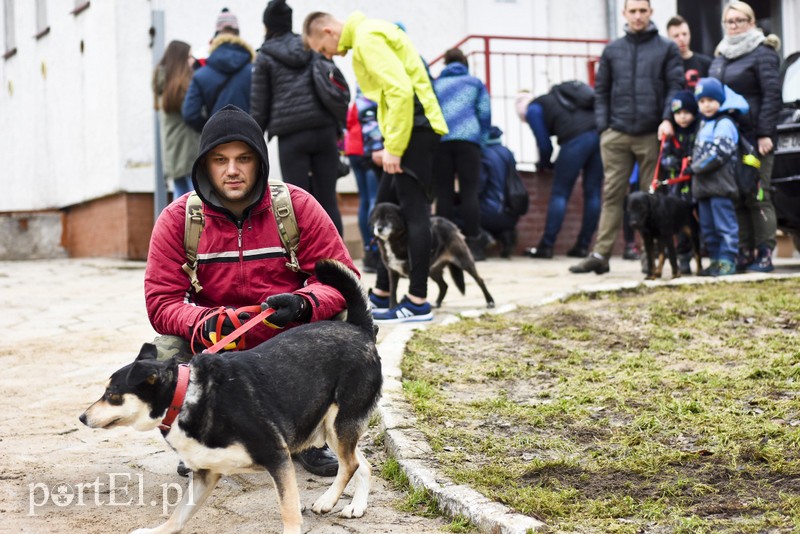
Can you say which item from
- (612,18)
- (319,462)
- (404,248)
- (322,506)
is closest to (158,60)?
(404,248)

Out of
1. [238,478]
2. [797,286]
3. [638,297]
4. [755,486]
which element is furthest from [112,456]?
[797,286]

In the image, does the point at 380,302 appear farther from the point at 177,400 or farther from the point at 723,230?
the point at 177,400

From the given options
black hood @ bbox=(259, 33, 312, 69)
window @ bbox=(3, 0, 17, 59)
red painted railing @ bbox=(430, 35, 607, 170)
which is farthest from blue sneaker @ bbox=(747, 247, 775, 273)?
window @ bbox=(3, 0, 17, 59)

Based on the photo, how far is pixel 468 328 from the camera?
7.27m

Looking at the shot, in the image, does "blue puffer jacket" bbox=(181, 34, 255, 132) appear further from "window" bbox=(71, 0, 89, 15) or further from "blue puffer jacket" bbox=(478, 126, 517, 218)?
"window" bbox=(71, 0, 89, 15)

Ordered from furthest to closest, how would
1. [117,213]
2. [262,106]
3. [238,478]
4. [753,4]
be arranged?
[753,4] → [117,213] → [262,106] → [238,478]

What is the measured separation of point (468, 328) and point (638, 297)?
180 centimetres

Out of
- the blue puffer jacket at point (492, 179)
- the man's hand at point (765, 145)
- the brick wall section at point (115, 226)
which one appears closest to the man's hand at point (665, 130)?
the man's hand at point (765, 145)

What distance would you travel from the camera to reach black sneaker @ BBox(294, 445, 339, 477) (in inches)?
173

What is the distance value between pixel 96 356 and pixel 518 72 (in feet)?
34.1

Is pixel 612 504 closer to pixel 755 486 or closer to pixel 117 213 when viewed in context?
pixel 755 486

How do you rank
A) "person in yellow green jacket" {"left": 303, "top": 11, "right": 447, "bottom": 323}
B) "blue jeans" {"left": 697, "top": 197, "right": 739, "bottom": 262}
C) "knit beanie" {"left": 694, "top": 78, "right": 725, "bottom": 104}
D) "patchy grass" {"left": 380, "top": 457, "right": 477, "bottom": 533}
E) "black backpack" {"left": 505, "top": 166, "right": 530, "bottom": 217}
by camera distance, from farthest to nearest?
"black backpack" {"left": 505, "top": 166, "right": 530, "bottom": 217}
"blue jeans" {"left": 697, "top": 197, "right": 739, "bottom": 262}
"knit beanie" {"left": 694, "top": 78, "right": 725, "bottom": 104}
"person in yellow green jacket" {"left": 303, "top": 11, "right": 447, "bottom": 323}
"patchy grass" {"left": 380, "top": 457, "right": 477, "bottom": 533}

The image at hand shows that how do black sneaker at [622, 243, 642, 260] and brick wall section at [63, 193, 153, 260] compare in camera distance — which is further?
brick wall section at [63, 193, 153, 260]

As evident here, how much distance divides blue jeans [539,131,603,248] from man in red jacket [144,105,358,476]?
912 cm
